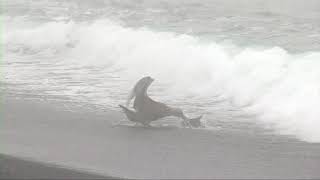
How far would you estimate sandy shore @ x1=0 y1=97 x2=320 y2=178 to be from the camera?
5324 millimetres

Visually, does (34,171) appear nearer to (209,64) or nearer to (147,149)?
(147,149)

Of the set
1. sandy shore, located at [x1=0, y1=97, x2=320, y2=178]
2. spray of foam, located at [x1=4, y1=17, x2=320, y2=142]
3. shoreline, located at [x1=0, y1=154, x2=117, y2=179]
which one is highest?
spray of foam, located at [x1=4, y1=17, x2=320, y2=142]

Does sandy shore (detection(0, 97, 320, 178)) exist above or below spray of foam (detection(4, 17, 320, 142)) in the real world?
below

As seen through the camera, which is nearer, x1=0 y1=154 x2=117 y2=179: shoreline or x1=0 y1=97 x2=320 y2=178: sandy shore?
x1=0 y1=154 x2=117 y2=179: shoreline

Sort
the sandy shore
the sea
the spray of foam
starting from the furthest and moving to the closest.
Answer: the sea → the spray of foam → the sandy shore

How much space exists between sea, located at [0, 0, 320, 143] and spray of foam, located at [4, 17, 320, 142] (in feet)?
0.06

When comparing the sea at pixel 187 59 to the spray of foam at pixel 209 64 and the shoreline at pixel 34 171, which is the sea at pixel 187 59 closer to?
the spray of foam at pixel 209 64

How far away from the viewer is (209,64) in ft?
38.7

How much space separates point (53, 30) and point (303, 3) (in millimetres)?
8419

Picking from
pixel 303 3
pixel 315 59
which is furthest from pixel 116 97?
pixel 303 3

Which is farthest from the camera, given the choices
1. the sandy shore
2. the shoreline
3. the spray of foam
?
the spray of foam

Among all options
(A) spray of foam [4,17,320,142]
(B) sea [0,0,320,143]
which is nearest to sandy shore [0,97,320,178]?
(B) sea [0,0,320,143]

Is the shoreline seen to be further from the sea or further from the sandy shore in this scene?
the sea

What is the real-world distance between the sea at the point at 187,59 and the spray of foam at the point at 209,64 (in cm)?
2
